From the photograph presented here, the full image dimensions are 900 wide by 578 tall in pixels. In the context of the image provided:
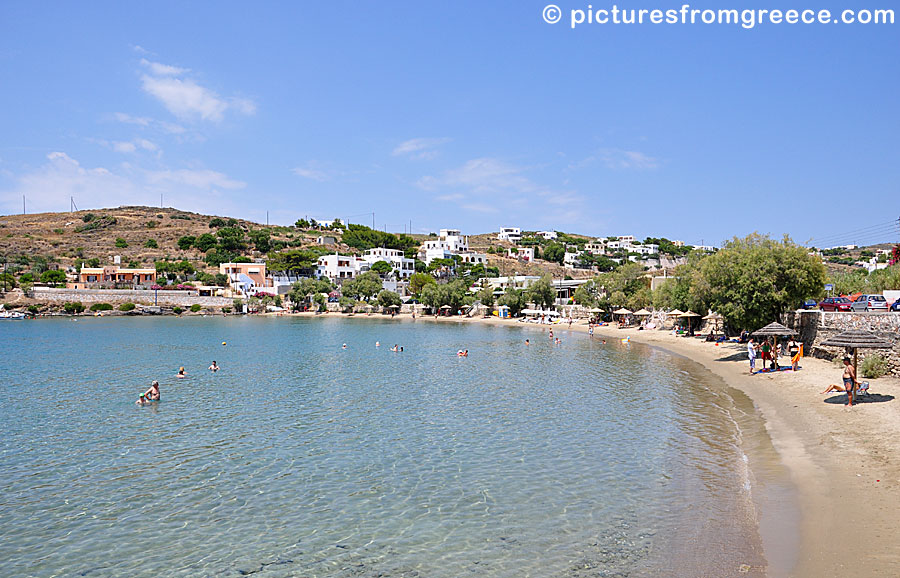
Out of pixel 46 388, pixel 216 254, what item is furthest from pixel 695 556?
pixel 216 254

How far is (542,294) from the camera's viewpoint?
323ft

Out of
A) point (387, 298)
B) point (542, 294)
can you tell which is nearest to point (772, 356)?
point (542, 294)

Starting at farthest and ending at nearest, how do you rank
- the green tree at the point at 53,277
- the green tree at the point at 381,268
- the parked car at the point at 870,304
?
the green tree at the point at 381,268 → the green tree at the point at 53,277 → the parked car at the point at 870,304

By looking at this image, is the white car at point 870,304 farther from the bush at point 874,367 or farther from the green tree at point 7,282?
the green tree at point 7,282

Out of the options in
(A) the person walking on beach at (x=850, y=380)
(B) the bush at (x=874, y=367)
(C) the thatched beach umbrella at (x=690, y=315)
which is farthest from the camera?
(C) the thatched beach umbrella at (x=690, y=315)

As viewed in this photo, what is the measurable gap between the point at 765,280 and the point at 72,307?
383 feet

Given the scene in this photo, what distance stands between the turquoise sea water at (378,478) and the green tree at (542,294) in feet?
213

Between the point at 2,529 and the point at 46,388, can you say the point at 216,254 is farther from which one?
the point at 2,529

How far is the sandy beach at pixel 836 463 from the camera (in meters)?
9.85

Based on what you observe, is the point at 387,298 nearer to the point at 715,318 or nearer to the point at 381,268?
the point at 381,268

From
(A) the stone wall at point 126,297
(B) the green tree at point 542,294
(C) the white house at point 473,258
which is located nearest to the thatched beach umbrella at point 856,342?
(B) the green tree at point 542,294

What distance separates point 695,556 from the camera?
1043 cm

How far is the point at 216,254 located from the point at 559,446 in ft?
469

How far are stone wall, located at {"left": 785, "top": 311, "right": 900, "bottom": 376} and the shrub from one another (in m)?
117
